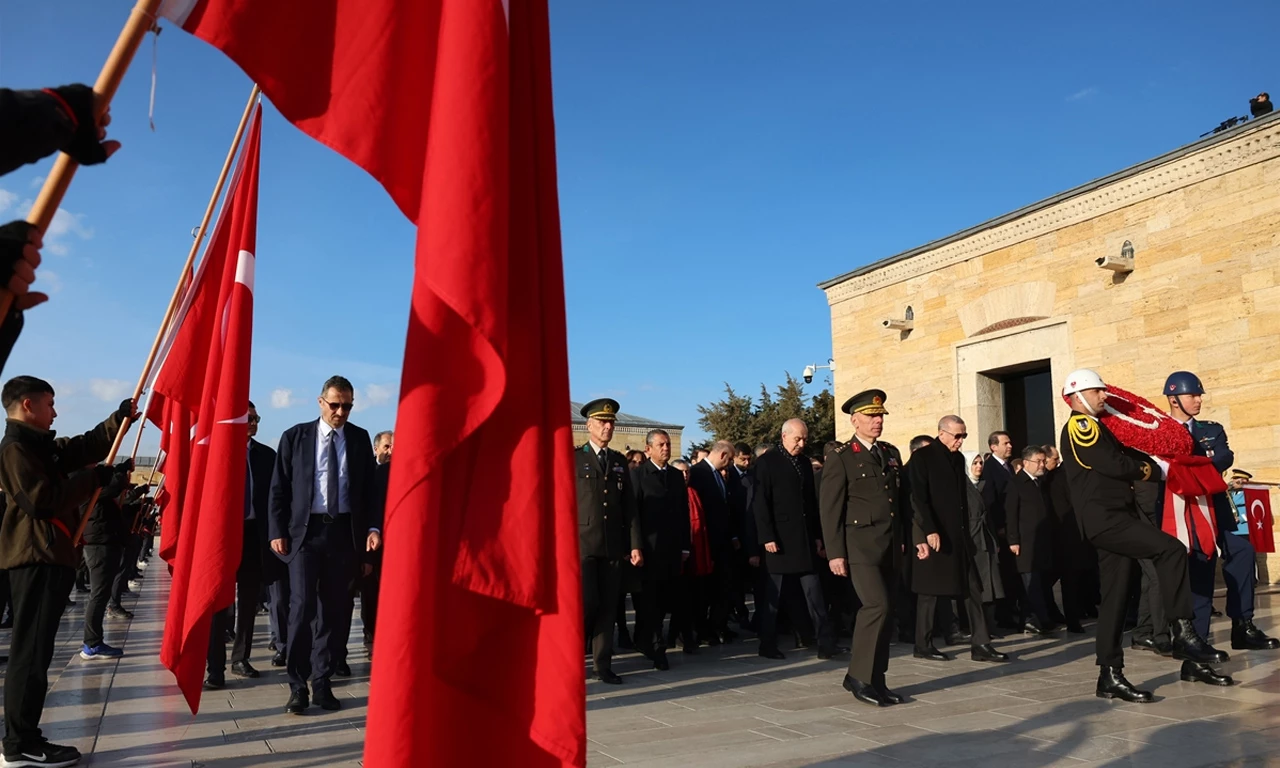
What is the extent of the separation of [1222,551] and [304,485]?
827 centimetres

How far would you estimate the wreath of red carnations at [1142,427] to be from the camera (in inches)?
279

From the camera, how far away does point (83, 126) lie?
2158 mm

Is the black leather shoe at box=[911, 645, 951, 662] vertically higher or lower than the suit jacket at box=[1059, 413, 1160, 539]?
lower

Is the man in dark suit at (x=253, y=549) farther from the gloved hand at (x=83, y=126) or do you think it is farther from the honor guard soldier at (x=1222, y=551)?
the honor guard soldier at (x=1222, y=551)

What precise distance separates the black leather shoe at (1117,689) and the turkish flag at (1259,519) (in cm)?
375

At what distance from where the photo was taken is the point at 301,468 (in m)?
6.94

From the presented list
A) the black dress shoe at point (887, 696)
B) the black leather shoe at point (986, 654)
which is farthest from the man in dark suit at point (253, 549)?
the black leather shoe at point (986, 654)

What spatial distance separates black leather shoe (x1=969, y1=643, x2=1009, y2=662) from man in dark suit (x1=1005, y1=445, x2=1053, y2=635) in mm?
1937

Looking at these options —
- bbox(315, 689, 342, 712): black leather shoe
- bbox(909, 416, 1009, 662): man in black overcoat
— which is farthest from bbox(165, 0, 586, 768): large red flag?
bbox(909, 416, 1009, 662): man in black overcoat

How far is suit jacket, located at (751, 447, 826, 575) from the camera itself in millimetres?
9109

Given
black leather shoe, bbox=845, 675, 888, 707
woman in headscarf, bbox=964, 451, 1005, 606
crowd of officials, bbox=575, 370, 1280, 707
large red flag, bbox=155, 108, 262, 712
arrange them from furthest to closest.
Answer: woman in headscarf, bbox=964, 451, 1005, 606 < crowd of officials, bbox=575, 370, 1280, 707 < black leather shoe, bbox=845, 675, 888, 707 < large red flag, bbox=155, 108, 262, 712

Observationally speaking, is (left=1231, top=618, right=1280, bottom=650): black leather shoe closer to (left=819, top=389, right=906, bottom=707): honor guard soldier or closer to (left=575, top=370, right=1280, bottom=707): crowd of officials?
(left=575, top=370, right=1280, bottom=707): crowd of officials

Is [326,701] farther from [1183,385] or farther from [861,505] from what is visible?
[1183,385]

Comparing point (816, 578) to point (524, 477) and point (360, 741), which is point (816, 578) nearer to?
point (360, 741)
